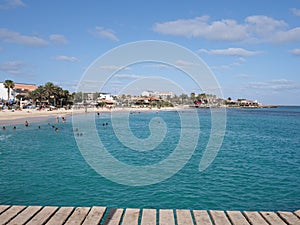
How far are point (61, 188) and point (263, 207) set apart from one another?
35.0 ft

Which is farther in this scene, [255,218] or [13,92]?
[13,92]

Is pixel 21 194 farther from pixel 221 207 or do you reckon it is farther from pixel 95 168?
pixel 221 207

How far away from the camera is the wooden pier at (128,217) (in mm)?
6562

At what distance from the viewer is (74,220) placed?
6637 millimetres

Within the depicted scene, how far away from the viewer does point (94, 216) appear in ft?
22.5

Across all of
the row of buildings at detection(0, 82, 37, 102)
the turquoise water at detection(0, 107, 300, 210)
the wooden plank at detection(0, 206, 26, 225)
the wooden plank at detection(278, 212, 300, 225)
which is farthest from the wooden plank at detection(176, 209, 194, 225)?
the row of buildings at detection(0, 82, 37, 102)

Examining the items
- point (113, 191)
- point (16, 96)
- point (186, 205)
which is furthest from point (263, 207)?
point (16, 96)

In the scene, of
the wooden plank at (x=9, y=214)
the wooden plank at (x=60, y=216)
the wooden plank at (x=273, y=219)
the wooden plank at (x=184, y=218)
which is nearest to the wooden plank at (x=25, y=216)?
the wooden plank at (x=9, y=214)

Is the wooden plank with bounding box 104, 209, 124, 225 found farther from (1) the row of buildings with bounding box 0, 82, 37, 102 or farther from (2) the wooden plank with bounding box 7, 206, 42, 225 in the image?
(1) the row of buildings with bounding box 0, 82, 37, 102

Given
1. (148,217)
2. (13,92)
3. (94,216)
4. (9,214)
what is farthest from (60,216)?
(13,92)

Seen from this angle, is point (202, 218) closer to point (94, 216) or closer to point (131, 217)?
point (131, 217)

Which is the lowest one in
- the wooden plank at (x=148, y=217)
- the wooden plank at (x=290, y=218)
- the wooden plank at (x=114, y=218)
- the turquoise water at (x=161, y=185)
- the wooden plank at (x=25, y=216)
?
the turquoise water at (x=161, y=185)

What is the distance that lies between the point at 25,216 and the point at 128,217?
104 inches

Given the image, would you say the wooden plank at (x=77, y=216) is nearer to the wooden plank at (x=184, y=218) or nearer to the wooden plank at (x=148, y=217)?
the wooden plank at (x=148, y=217)
